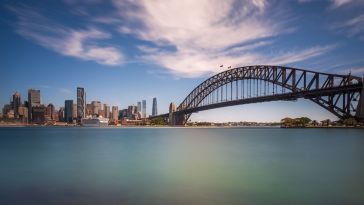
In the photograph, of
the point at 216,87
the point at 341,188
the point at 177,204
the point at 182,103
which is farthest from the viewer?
the point at 182,103

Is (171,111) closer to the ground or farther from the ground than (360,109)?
farther from the ground

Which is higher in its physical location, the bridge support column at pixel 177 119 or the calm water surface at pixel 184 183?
the bridge support column at pixel 177 119

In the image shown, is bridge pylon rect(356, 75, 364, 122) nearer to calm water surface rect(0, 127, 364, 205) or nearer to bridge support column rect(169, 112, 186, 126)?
calm water surface rect(0, 127, 364, 205)

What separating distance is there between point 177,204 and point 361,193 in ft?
24.3

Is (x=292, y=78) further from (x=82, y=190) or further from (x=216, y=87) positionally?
(x=82, y=190)

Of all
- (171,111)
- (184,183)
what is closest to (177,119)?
(171,111)

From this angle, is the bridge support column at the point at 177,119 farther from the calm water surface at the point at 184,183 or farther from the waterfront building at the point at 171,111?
the calm water surface at the point at 184,183

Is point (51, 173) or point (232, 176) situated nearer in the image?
point (232, 176)

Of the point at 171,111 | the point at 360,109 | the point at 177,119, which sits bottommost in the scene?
the point at 177,119

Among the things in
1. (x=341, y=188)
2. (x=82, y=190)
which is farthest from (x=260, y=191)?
(x=82, y=190)

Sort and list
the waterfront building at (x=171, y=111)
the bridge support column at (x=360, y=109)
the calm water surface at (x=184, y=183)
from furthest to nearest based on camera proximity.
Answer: the waterfront building at (x=171, y=111)
the bridge support column at (x=360, y=109)
the calm water surface at (x=184, y=183)

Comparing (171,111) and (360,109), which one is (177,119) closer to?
(171,111)

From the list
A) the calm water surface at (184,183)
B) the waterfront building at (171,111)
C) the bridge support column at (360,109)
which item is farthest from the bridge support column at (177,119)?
the calm water surface at (184,183)

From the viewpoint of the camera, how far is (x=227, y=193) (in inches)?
504
